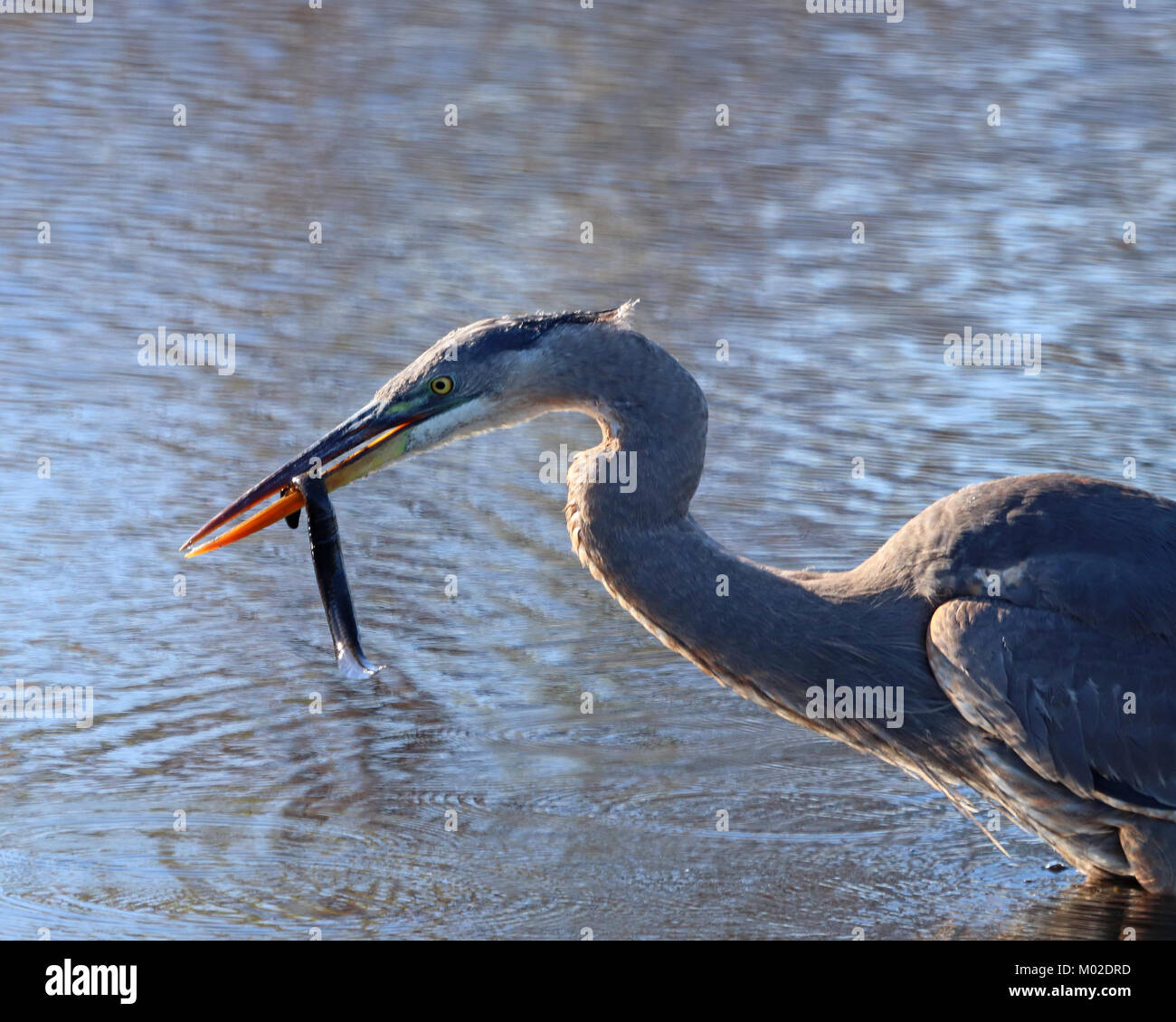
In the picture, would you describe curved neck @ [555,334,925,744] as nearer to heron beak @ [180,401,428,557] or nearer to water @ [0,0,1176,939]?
heron beak @ [180,401,428,557]

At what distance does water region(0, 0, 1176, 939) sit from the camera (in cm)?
560

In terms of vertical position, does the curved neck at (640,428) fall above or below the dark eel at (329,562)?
above

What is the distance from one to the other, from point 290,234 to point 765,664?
6.52 m

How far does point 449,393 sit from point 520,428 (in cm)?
390

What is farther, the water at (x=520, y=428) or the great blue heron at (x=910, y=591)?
the water at (x=520, y=428)

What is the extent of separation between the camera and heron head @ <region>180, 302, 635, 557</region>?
5184mm

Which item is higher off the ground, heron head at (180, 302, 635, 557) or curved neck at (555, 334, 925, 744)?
heron head at (180, 302, 635, 557)

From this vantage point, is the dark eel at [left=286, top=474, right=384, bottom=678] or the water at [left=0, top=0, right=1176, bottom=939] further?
the water at [left=0, top=0, right=1176, bottom=939]

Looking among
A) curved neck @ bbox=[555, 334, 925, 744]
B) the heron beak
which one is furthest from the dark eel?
curved neck @ bbox=[555, 334, 925, 744]

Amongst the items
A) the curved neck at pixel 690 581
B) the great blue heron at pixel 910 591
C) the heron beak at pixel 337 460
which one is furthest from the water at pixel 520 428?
the heron beak at pixel 337 460

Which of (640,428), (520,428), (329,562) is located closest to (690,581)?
(640,428)

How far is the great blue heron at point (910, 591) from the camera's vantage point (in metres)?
5.20

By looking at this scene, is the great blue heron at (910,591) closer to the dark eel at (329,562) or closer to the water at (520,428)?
the dark eel at (329,562)
